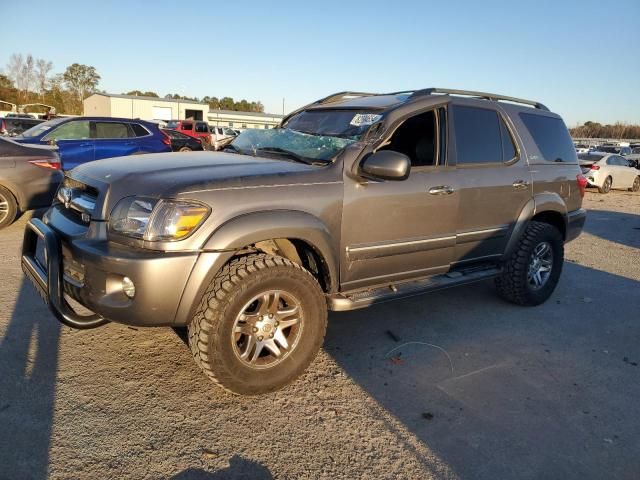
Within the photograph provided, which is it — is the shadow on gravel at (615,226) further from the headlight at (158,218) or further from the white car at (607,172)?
the headlight at (158,218)

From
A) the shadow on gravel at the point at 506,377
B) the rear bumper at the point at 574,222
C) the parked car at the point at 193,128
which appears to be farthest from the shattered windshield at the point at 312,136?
the parked car at the point at 193,128

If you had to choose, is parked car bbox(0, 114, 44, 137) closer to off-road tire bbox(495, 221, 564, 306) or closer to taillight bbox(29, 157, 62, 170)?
taillight bbox(29, 157, 62, 170)

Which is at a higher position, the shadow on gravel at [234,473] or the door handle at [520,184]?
the door handle at [520,184]

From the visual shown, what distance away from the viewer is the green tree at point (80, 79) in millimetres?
74562

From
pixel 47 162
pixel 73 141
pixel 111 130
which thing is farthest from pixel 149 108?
pixel 47 162

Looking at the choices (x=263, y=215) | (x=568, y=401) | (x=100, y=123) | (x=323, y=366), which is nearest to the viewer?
(x=263, y=215)

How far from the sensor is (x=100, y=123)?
31.5 feet

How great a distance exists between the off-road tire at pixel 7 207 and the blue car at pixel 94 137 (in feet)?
6.81

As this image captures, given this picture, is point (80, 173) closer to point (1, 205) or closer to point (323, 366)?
point (323, 366)

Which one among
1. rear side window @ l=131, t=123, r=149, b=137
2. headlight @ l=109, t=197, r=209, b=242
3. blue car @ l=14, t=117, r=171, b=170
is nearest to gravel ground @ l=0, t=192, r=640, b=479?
headlight @ l=109, t=197, r=209, b=242

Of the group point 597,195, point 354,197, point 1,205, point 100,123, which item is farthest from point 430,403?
point 597,195

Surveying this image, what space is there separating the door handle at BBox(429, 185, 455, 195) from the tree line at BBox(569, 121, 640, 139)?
65773 millimetres

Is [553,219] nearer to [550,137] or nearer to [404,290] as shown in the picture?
[550,137]

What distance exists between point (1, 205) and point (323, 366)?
18.8 feet
